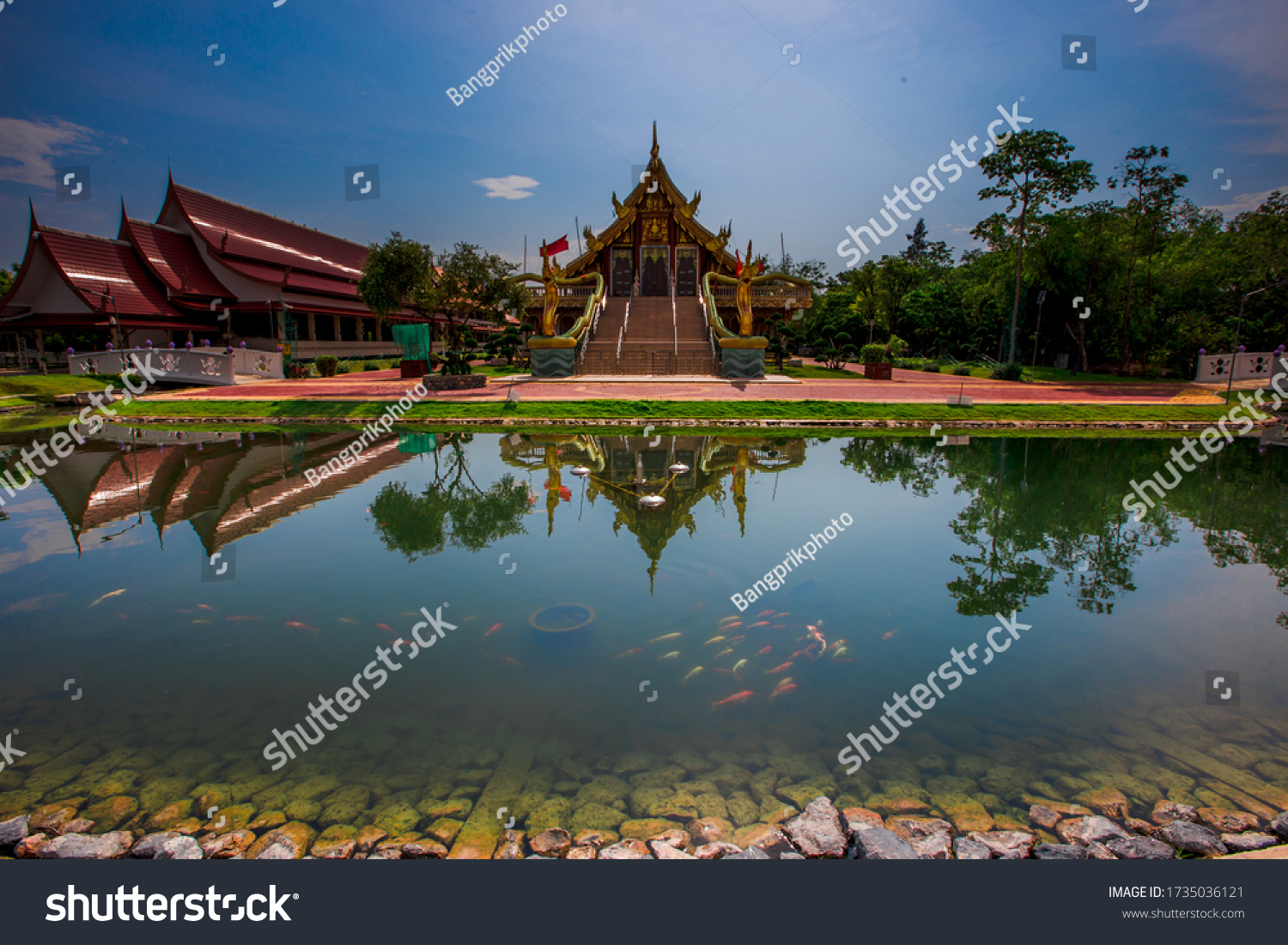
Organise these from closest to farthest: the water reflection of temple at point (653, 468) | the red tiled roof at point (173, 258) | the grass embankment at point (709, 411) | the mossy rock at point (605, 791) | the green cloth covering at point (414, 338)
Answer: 1. the mossy rock at point (605, 791)
2. the water reflection of temple at point (653, 468)
3. the grass embankment at point (709, 411)
4. the green cloth covering at point (414, 338)
5. the red tiled roof at point (173, 258)

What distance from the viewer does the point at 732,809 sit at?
3.59 meters

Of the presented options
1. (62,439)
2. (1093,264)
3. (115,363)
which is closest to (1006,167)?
(1093,264)

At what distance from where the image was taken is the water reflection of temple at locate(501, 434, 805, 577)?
9.07m

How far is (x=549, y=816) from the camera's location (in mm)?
3510

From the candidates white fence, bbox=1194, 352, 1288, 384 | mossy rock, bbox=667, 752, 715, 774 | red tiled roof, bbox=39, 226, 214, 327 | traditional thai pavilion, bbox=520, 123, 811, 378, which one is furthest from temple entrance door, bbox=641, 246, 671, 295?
mossy rock, bbox=667, 752, 715, 774

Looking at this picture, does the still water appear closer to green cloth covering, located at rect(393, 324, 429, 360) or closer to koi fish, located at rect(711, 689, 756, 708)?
koi fish, located at rect(711, 689, 756, 708)

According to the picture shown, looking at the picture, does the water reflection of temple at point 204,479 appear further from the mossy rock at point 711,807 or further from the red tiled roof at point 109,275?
the red tiled roof at point 109,275

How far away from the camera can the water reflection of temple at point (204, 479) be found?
949cm

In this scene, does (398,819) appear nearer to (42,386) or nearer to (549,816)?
(549,816)

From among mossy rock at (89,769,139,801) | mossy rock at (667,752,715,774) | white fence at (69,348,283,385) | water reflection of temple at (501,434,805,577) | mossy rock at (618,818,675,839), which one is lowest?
mossy rock at (89,769,139,801)

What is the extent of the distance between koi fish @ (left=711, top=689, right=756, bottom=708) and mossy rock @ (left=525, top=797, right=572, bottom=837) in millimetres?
1350
